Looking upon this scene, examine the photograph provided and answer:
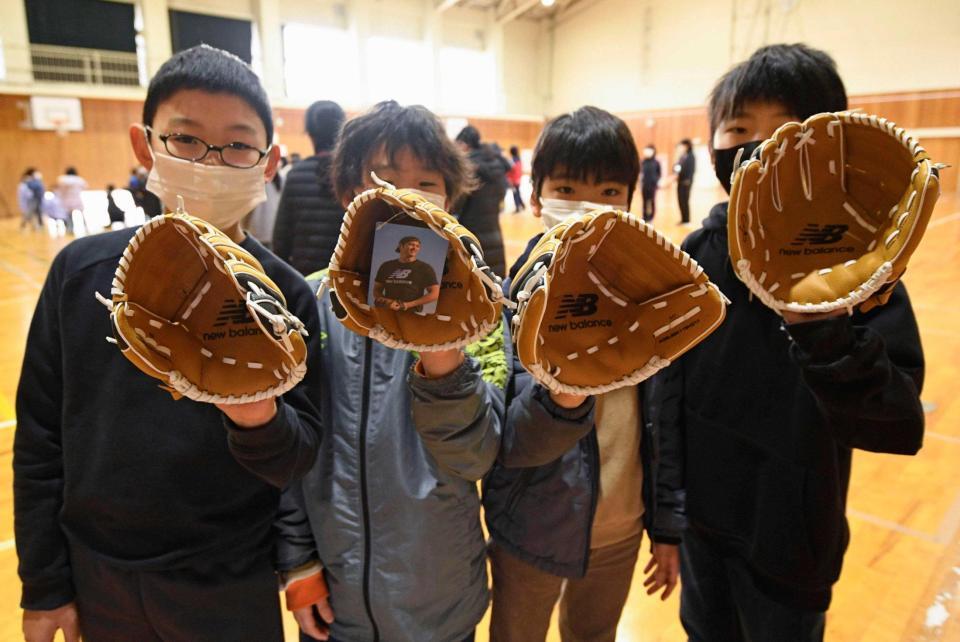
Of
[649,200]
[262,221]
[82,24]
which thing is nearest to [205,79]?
[262,221]

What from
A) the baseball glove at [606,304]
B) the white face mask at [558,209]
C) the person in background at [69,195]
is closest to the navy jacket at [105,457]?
the baseball glove at [606,304]

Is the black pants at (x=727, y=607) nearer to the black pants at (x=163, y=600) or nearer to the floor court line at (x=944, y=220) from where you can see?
the black pants at (x=163, y=600)

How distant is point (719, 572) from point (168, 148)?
1.61m

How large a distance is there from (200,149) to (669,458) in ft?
4.31

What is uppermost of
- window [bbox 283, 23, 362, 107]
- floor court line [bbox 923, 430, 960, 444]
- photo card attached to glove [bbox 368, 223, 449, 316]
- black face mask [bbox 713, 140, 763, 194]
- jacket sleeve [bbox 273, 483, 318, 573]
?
window [bbox 283, 23, 362, 107]

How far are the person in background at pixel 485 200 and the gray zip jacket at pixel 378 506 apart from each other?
2067 mm

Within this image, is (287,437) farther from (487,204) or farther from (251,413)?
(487,204)

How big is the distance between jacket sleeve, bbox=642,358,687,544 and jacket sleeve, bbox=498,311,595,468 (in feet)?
1.42

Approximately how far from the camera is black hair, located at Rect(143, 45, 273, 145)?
1.24 meters

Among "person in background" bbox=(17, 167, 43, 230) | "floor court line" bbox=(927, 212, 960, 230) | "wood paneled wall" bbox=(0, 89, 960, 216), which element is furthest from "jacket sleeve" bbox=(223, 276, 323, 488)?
"wood paneled wall" bbox=(0, 89, 960, 216)

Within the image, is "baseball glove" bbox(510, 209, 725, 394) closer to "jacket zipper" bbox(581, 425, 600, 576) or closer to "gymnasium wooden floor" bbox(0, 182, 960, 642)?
"jacket zipper" bbox(581, 425, 600, 576)

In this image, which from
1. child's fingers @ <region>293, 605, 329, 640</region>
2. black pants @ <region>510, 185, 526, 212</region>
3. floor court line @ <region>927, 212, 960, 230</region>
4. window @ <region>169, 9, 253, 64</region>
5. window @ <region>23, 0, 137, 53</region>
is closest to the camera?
child's fingers @ <region>293, 605, 329, 640</region>

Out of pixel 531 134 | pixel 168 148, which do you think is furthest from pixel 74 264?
pixel 531 134

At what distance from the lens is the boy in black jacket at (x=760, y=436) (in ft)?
4.05
